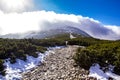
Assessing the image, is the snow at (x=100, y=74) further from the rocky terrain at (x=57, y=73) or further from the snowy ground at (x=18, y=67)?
the snowy ground at (x=18, y=67)

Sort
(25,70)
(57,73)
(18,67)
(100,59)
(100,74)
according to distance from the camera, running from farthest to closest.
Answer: (100,59) < (18,67) < (25,70) < (57,73) < (100,74)

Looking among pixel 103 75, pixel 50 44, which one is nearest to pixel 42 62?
pixel 103 75

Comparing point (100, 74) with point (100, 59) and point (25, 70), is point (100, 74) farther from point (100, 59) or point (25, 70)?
point (25, 70)

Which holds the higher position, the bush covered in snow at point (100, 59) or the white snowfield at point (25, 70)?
the bush covered in snow at point (100, 59)

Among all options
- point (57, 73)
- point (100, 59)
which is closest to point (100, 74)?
point (100, 59)

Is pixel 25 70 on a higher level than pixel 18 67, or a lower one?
lower

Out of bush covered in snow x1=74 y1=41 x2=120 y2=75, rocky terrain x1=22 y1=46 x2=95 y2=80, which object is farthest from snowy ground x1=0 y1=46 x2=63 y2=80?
bush covered in snow x1=74 y1=41 x2=120 y2=75

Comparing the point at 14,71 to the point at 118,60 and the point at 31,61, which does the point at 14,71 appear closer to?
the point at 31,61

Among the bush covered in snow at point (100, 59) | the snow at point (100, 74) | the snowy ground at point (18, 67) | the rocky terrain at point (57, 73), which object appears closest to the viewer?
the snow at point (100, 74)

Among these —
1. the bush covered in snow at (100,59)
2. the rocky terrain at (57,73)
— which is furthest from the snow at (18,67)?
the bush covered in snow at (100,59)
